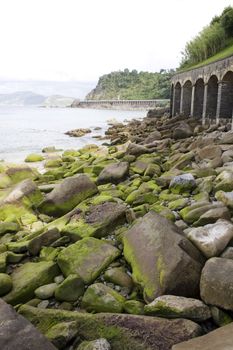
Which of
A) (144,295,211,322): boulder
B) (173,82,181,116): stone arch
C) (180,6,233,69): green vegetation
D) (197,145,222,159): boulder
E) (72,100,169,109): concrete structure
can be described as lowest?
(72,100,169,109): concrete structure

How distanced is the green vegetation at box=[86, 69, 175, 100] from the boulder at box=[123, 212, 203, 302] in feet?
297

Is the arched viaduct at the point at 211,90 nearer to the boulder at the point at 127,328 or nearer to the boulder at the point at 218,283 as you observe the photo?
the boulder at the point at 218,283

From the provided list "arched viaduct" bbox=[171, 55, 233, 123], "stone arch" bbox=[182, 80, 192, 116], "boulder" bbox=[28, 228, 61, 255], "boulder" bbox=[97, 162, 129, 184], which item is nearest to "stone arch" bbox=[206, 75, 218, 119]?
"arched viaduct" bbox=[171, 55, 233, 123]

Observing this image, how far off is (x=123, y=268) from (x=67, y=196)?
355cm

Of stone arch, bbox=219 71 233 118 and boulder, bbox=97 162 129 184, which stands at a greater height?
stone arch, bbox=219 71 233 118

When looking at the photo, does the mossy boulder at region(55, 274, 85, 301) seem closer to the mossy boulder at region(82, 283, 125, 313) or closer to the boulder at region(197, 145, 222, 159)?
the mossy boulder at region(82, 283, 125, 313)

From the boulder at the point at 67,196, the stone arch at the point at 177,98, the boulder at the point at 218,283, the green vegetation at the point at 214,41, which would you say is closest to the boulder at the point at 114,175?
the boulder at the point at 67,196

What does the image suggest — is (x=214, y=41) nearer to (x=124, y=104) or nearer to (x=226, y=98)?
(x=226, y=98)

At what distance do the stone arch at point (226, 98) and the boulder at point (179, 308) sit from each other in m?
14.2

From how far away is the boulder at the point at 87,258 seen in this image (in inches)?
201

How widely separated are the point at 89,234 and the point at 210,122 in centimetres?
1409

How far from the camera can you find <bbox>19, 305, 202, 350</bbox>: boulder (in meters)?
3.68

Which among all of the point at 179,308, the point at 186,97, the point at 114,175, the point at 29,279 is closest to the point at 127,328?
the point at 179,308

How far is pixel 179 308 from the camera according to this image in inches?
153
